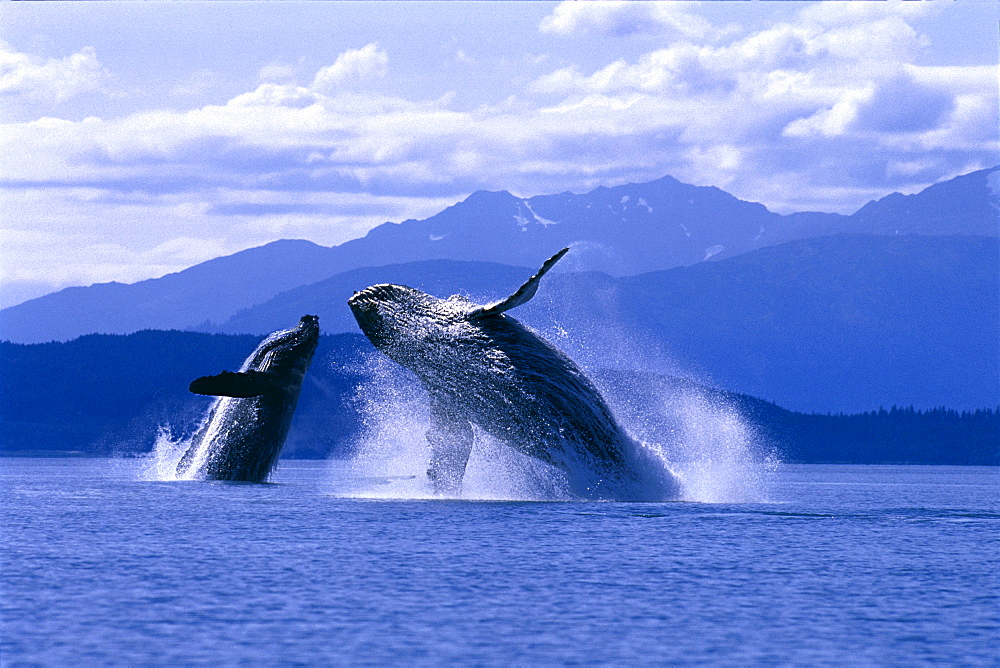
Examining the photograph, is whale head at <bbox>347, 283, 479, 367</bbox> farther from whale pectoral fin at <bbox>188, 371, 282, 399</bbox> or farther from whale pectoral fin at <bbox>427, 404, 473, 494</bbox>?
whale pectoral fin at <bbox>188, 371, 282, 399</bbox>

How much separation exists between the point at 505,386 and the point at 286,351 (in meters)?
11.0

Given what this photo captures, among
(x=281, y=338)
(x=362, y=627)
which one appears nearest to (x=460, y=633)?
(x=362, y=627)

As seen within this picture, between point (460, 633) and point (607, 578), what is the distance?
5.36 m

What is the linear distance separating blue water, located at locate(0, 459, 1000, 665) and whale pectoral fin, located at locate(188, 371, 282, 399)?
301 centimetres

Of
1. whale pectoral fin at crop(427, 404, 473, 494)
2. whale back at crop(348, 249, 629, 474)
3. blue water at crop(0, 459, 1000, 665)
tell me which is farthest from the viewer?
whale pectoral fin at crop(427, 404, 473, 494)

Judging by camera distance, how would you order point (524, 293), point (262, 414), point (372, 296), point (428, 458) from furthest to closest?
point (262, 414) < point (428, 458) < point (372, 296) < point (524, 293)

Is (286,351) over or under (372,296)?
under

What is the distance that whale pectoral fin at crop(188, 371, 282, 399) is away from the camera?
31.5 m

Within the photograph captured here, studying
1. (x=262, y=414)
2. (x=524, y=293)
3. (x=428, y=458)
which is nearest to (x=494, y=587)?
(x=524, y=293)

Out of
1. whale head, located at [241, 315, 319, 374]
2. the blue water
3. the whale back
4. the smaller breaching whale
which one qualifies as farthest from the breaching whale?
whale head, located at [241, 315, 319, 374]

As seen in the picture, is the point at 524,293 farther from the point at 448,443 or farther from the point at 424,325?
the point at 448,443

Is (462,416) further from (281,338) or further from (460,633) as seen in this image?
(460,633)

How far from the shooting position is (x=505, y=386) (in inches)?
1125

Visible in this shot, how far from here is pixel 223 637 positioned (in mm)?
16312
